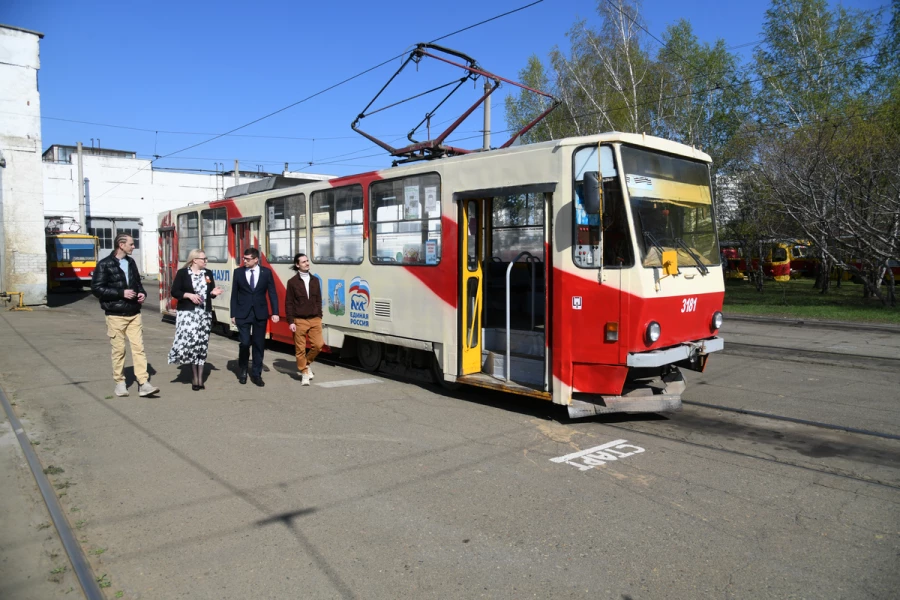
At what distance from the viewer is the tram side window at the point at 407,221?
27.3ft

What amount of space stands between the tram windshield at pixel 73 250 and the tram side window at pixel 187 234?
18180 mm

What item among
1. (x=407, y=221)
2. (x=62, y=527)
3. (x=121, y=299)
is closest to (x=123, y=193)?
(x=121, y=299)

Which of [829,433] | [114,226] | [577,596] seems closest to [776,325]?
[829,433]

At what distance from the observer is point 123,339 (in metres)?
7.97

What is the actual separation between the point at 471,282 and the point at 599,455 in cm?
280

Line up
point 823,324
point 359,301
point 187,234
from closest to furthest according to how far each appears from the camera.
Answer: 1. point 359,301
2. point 187,234
3. point 823,324

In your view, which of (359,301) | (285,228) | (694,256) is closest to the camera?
(694,256)

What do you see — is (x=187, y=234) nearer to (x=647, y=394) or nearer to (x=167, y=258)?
(x=167, y=258)

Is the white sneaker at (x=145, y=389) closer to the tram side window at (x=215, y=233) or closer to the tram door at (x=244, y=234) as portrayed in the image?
the tram door at (x=244, y=234)

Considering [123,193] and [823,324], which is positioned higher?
[123,193]

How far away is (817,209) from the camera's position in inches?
821

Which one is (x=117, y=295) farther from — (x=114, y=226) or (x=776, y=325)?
(x=114, y=226)

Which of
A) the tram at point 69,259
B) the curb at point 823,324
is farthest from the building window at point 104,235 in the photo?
the curb at point 823,324

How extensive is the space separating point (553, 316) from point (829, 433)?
298 centimetres
